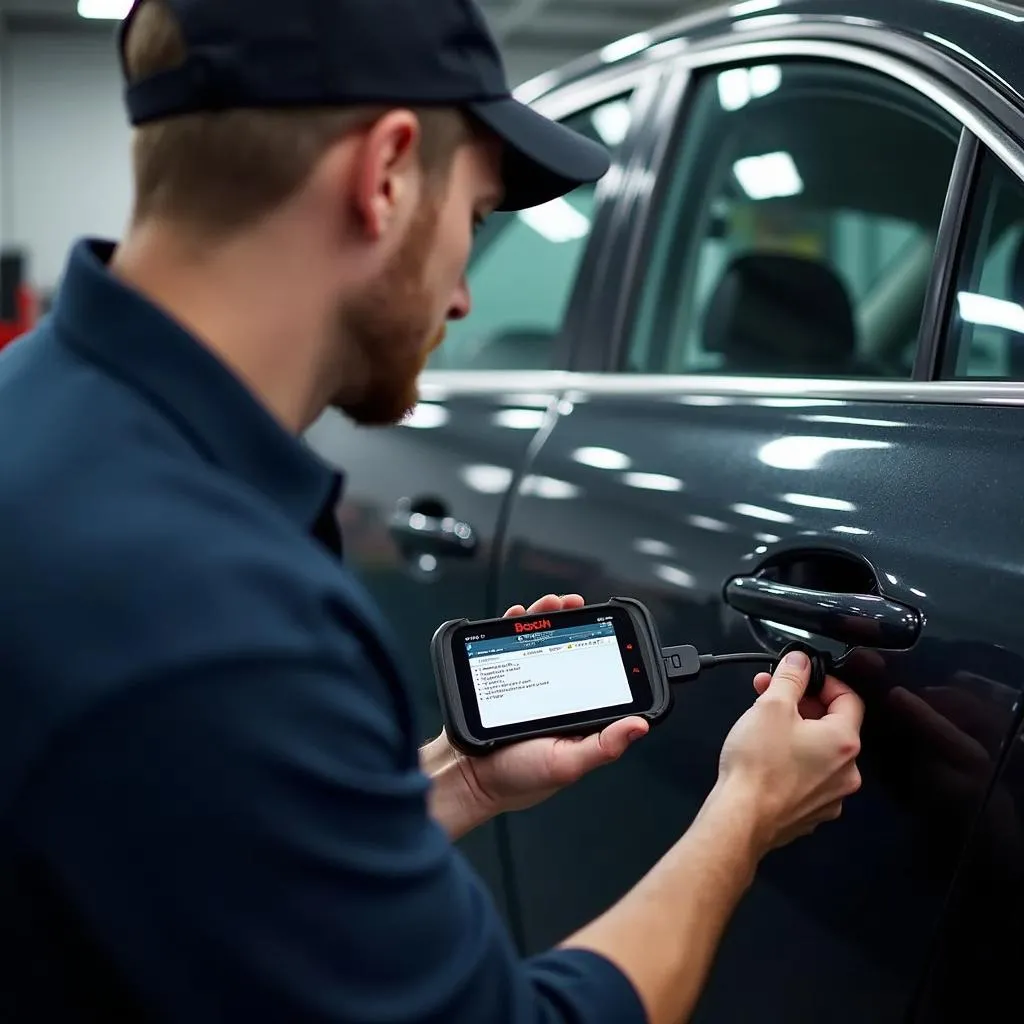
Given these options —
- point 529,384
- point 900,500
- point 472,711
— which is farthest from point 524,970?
point 529,384

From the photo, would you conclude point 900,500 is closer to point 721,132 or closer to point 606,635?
point 606,635

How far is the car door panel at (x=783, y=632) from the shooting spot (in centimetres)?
114

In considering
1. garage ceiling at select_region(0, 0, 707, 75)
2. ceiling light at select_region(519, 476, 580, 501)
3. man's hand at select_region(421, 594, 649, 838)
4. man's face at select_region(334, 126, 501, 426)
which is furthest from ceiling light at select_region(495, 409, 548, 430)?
garage ceiling at select_region(0, 0, 707, 75)

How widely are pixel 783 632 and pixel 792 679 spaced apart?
12 centimetres

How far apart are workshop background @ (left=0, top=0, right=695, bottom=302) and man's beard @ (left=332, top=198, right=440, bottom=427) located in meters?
9.81

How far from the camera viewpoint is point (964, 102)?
1.37 metres

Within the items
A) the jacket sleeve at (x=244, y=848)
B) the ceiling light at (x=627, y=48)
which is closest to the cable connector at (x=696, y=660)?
the jacket sleeve at (x=244, y=848)

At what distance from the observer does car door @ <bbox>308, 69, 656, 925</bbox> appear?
1.79 meters

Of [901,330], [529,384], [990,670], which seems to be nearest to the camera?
[990,670]

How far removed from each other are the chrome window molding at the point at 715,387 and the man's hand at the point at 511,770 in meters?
0.37

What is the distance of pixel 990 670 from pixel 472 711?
439mm

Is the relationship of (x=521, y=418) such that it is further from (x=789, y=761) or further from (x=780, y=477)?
(x=789, y=761)

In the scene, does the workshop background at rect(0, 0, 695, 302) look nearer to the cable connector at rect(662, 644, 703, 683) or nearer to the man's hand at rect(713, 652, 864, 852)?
the cable connector at rect(662, 644, 703, 683)

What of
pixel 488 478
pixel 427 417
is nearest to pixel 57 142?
pixel 427 417
